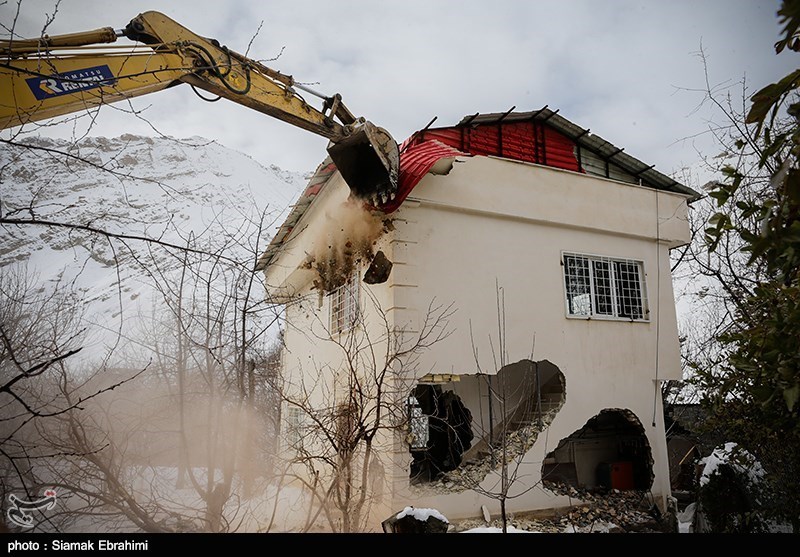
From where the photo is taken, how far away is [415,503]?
876 cm

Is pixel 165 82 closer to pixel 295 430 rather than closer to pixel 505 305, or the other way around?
pixel 295 430

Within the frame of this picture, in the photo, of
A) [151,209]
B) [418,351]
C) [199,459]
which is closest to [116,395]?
[199,459]

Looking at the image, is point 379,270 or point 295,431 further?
point 379,270

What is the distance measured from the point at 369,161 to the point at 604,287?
20.1 feet

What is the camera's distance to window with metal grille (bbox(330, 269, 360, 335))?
35.9 feet

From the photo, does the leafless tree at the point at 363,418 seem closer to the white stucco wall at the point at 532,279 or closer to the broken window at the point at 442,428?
the white stucco wall at the point at 532,279

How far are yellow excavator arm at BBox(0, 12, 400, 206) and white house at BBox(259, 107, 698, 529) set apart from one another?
0.85 meters

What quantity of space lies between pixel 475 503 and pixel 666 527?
4.51 m

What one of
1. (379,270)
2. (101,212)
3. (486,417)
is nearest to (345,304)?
(379,270)

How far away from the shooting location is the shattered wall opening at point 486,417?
381 inches

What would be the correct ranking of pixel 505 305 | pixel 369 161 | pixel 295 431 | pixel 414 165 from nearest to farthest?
pixel 295 431 < pixel 414 165 < pixel 369 161 < pixel 505 305

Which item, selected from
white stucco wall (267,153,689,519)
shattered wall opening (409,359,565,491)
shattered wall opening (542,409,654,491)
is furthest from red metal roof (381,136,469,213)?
shattered wall opening (542,409,654,491)

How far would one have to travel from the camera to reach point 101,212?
450 centimetres

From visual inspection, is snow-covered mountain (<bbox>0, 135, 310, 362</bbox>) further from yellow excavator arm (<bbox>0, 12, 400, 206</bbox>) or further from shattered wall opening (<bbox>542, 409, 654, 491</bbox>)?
shattered wall opening (<bbox>542, 409, 654, 491</bbox>)
